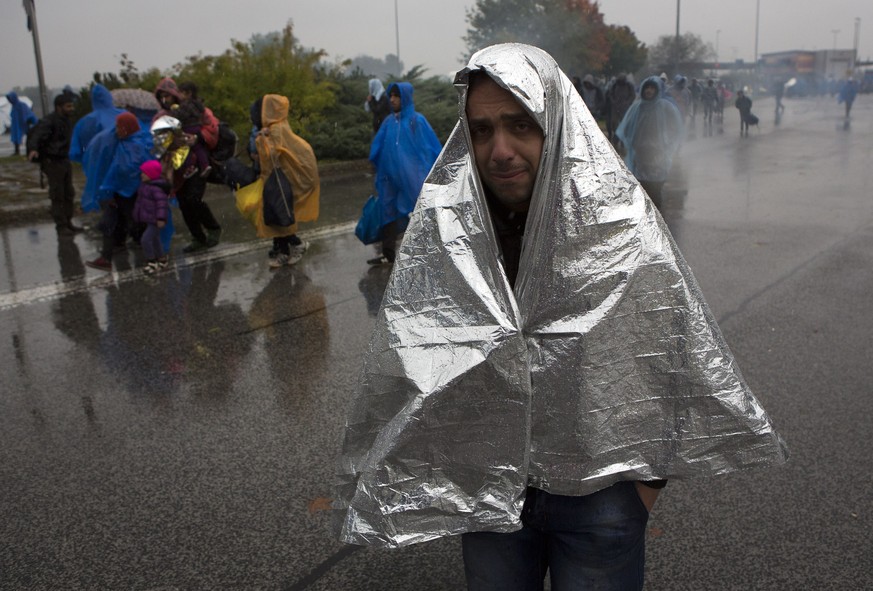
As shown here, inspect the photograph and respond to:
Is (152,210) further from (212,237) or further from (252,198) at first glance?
(212,237)

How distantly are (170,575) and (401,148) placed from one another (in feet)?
18.1

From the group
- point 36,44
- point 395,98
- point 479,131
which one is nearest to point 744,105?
Answer: point 36,44

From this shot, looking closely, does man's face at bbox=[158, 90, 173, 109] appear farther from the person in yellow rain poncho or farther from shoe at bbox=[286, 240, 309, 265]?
shoe at bbox=[286, 240, 309, 265]

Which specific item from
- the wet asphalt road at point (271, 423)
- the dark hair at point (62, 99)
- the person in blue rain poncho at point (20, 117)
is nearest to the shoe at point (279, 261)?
the wet asphalt road at point (271, 423)

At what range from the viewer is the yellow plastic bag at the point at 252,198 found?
8.34 meters

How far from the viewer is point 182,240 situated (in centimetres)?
1017

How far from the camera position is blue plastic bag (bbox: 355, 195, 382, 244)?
8.11m

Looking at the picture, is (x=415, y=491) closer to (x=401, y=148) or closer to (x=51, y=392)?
(x=51, y=392)

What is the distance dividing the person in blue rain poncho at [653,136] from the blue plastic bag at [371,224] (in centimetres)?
326

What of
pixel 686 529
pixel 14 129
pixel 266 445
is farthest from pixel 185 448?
pixel 14 129

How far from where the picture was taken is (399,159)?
797cm

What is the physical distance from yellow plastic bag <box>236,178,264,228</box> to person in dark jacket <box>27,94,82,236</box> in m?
3.68

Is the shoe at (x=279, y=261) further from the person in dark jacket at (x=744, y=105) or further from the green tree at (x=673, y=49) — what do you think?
the green tree at (x=673, y=49)

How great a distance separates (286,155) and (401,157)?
1189mm
